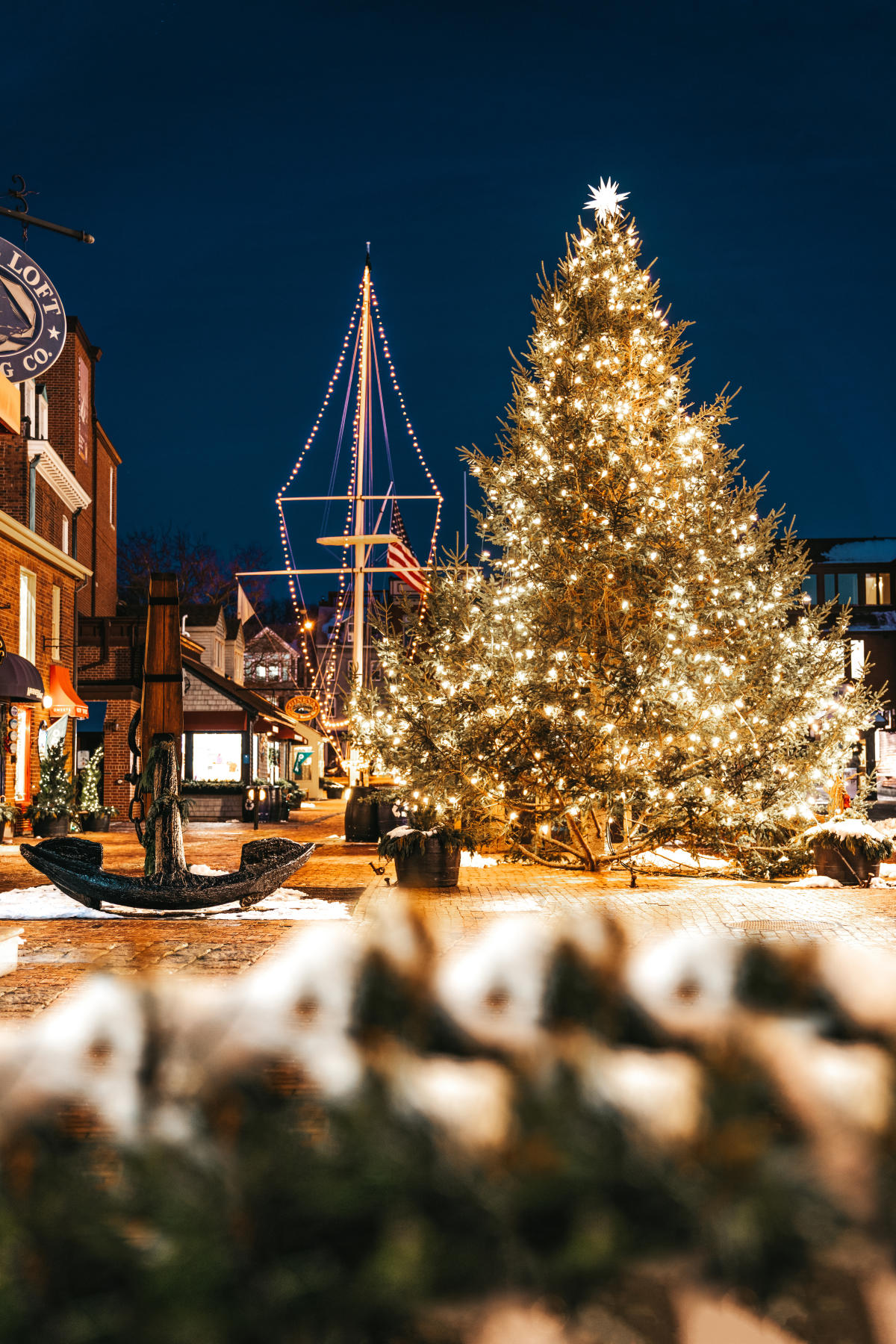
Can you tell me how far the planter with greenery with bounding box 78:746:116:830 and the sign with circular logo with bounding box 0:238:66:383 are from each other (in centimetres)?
1474

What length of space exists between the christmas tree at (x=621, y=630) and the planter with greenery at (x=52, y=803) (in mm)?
10468

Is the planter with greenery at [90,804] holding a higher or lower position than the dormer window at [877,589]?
lower

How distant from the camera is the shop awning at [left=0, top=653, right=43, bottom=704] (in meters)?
19.4

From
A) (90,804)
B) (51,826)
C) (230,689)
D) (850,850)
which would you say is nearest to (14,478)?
(90,804)

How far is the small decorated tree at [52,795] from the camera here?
21.6 meters

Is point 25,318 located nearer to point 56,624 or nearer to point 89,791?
point 89,791

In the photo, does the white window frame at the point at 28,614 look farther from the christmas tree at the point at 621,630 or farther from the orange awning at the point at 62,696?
the christmas tree at the point at 621,630


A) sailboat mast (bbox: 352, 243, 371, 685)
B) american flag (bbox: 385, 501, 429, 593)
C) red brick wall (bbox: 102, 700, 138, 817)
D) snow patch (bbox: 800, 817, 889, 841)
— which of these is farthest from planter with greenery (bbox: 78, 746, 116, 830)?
snow patch (bbox: 800, 817, 889, 841)

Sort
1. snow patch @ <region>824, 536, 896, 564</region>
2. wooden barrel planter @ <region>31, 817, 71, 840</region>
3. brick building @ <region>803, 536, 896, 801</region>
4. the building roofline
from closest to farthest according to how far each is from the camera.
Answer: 1. wooden barrel planter @ <region>31, 817, 71, 840</region>
2. the building roofline
3. brick building @ <region>803, 536, 896, 801</region>
4. snow patch @ <region>824, 536, 896, 564</region>

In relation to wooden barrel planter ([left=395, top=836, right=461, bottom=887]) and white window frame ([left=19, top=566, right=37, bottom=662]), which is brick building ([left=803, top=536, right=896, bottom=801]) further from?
wooden barrel planter ([left=395, top=836, right=461, bottom=887])

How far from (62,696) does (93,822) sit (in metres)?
3.16

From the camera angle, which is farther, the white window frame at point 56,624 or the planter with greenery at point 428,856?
the white window frame at point 56,624

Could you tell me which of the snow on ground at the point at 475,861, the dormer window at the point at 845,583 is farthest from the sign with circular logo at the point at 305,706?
the dormer window at the point at 845,583

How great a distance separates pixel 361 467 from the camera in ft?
87.1
